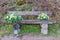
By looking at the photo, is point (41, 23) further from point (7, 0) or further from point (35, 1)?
point (7, 0)

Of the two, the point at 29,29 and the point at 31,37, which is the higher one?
the point at 29,29

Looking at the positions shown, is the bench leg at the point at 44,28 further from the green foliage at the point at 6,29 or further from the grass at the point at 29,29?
the green foliage at the point at 6,29

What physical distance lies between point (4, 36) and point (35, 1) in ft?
5.74

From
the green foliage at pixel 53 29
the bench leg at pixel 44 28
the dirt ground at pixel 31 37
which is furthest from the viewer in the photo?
the green foliage at pixel 53 29

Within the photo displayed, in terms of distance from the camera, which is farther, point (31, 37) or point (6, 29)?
point (6, 29)

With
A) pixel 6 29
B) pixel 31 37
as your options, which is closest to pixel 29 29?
pixel 31 37

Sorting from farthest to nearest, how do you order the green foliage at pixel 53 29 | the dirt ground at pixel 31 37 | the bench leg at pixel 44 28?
1. the green foliage at pixel 53 29
2. the bench leg at pixel 44 28
3. the dirt ground at pixel 31 37

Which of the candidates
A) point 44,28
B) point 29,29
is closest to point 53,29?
point 44,28

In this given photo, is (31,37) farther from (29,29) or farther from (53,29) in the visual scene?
(53,29)

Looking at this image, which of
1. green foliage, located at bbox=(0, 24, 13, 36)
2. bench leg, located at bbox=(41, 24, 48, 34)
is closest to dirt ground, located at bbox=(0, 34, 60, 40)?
bench leg, located at bbox=(41, 24, 48, 34)

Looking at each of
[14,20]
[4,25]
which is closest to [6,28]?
[4,25]

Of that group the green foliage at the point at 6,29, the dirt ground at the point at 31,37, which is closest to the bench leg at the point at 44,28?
the dirt ground at the point at 31,37

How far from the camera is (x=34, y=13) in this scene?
547 centimetres

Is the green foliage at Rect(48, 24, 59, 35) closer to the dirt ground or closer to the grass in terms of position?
the grass
